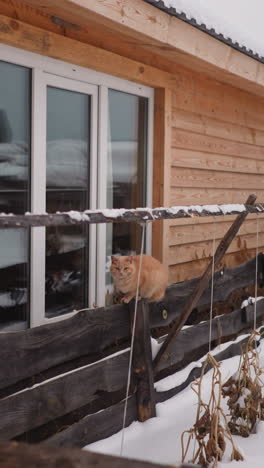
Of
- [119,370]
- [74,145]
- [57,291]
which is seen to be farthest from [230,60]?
[119,370]

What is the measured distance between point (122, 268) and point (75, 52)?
1580 millimetres

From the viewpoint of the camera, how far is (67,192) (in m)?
4.35

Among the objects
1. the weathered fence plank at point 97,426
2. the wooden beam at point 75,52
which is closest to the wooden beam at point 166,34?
the wooden beam at point 75,52

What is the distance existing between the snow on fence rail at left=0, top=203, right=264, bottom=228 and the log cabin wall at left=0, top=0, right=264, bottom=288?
1.26 meters

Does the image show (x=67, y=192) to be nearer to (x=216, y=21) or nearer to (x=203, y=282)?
(x=203, y=282)

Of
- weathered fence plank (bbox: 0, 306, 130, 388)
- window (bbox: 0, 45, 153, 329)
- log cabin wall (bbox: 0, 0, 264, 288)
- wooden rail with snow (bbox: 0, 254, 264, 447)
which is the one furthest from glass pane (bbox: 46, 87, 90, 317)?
weathered fence plank (bbox: 0, 306, 130, 388)

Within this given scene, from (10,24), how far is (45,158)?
0.88m

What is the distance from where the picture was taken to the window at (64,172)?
389cm

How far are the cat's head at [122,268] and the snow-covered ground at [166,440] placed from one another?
86 cm

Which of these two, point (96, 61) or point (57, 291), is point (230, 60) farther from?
point (57, 291)

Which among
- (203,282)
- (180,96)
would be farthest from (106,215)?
(180,96)

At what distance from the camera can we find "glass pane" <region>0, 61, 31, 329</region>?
12.4ft

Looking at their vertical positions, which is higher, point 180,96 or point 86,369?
point 180,96

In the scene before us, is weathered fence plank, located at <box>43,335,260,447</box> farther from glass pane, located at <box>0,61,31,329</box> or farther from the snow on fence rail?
the snow on fence rail
